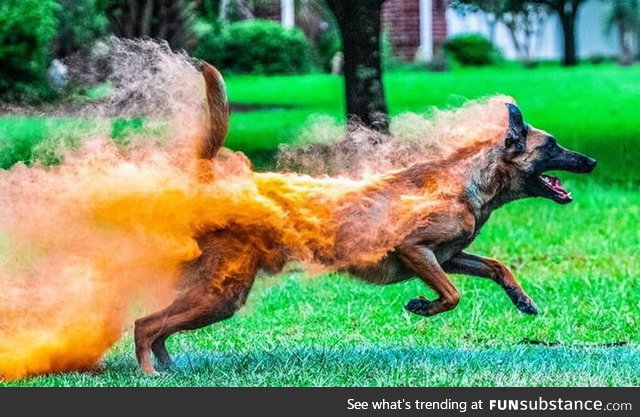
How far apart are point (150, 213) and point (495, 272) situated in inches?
67.6

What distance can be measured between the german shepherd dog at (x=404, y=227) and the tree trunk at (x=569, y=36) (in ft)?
83.1

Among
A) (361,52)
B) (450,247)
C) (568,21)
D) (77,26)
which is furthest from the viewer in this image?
(568,21)

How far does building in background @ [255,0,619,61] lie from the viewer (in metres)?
32.9

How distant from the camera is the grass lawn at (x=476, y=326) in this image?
6.98 m

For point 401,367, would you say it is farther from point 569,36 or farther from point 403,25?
point 403,25

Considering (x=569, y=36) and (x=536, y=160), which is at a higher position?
(x=536, y=160)

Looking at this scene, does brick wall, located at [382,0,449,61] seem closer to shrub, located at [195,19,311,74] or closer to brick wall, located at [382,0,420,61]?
brick wall, located at [382,0,420,61]

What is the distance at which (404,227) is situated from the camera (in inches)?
275

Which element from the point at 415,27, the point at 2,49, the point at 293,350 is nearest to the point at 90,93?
the point at 2,49

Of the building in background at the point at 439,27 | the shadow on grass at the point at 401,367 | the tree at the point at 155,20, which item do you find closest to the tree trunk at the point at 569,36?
the building in background at the point at 439,27

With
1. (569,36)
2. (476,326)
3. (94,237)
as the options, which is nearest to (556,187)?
(476,326)

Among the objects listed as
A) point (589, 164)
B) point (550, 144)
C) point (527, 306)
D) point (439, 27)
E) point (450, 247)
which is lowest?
point (439, 27)

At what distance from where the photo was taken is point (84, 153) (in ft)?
23.2

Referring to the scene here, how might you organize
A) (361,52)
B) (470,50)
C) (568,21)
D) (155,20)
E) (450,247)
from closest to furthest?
(450,247)
(361,52)
(155,20)
(568,21)
(470,50)
